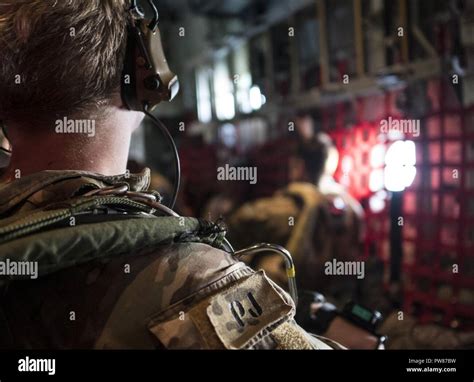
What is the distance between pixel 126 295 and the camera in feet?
2.11

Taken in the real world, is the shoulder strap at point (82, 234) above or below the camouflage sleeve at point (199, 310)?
above

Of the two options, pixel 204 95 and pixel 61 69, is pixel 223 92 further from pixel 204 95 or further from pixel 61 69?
pixel 61 69

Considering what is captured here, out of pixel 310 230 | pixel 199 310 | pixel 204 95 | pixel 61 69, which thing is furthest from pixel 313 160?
pixel 199 310

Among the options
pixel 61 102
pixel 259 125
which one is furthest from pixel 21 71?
pixel 259 125

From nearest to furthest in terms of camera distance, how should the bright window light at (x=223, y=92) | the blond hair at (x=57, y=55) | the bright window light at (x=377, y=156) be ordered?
the blond hair at (x=57, y=55)
the bright window light at (x=377, y=156)
the bright window light at (x=223, y=92)

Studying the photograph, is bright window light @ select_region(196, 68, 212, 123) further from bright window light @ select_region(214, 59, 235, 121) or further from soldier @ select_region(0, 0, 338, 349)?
soldier @ select_region(0, 0, 338, 349)

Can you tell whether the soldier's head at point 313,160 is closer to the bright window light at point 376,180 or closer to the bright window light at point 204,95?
the bright window light at point 376,180

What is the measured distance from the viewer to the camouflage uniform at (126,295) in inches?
23.9

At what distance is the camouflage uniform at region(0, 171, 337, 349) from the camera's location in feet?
1.99

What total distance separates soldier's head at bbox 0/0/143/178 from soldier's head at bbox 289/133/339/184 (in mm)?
2461

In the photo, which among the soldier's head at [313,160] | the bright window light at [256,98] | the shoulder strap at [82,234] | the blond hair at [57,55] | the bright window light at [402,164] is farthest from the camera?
the bright window light at [256,98]

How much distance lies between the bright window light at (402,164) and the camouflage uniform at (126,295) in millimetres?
2497

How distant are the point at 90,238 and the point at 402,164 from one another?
107 inches

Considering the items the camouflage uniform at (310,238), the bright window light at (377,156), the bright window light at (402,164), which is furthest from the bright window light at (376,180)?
the camouflage uniform at (310,238)
